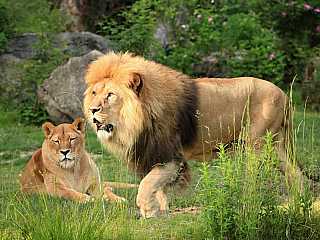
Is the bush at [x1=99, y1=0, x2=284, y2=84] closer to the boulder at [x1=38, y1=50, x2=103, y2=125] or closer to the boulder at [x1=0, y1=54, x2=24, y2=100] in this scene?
the boulder at [x1=38, y1=50, x2=103, y2=125]

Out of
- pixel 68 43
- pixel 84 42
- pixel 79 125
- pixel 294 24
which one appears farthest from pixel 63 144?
pixel 294 24

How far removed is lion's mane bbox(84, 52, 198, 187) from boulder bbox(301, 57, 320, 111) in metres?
6.64

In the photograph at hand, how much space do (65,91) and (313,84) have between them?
18.9 feet

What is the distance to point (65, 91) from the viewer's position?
859 cm

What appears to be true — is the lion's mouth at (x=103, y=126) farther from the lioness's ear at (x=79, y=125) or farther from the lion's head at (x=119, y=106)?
the lioness's ear at (x=79, y=125)

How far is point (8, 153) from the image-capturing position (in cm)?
689

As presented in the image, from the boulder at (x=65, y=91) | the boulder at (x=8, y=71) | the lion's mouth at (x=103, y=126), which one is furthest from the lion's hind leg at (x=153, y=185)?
the boulder at (x=8, y=71)

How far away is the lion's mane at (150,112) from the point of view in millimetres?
3902

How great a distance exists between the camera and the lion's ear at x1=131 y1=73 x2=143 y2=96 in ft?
12.7

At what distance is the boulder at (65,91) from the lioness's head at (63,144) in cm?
370

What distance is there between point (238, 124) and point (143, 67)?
1.24m

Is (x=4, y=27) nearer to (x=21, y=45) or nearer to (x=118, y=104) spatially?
(x=21, y=45)

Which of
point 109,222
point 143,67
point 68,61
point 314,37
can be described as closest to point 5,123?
point 68,61

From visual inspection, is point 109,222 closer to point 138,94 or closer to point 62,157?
point 138,94
